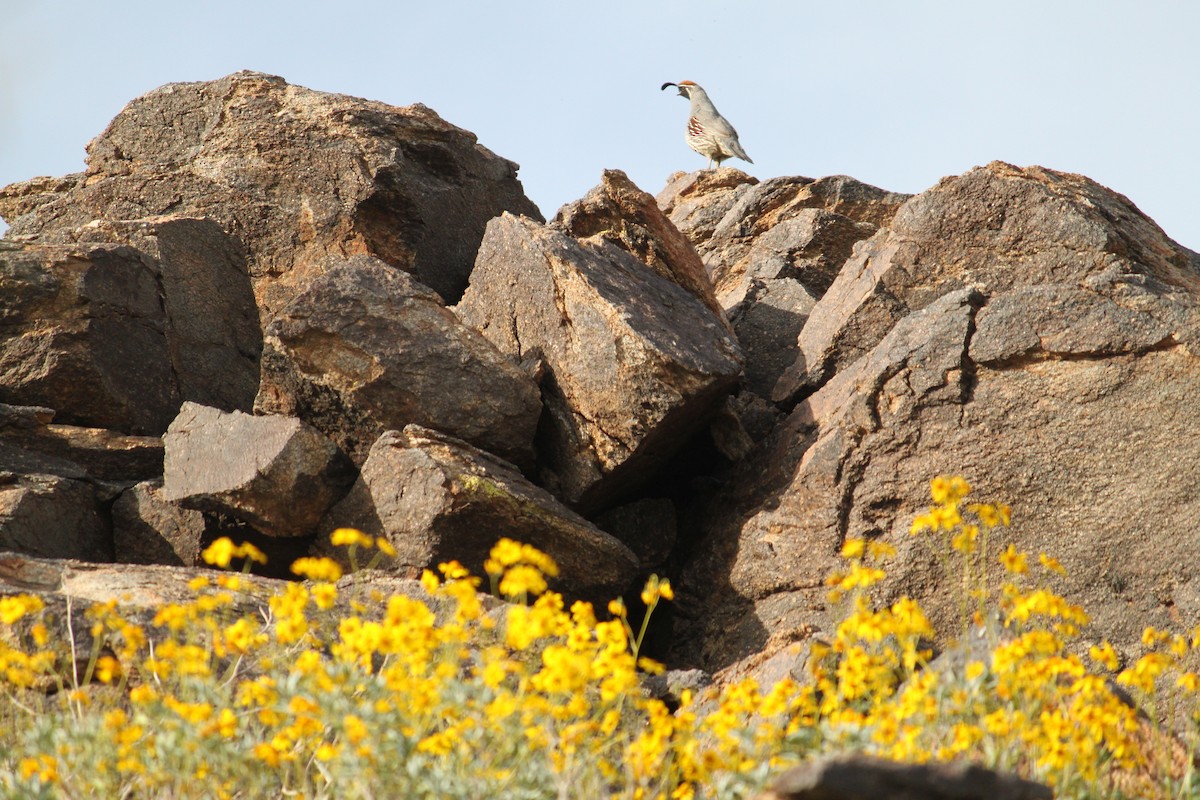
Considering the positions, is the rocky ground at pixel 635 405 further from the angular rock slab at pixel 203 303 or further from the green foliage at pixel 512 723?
the green foliage at pixel 512 723

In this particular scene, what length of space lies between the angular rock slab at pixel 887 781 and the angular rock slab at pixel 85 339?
759 cm

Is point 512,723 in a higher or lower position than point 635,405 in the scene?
lower

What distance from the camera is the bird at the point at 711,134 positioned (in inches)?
938

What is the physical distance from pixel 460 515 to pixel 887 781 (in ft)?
15.5

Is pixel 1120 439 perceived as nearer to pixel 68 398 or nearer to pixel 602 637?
pixel 602 637

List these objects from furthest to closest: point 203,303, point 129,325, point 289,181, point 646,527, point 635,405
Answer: point 289,181
point 203,303
point 129,325
point 646,527
point 635,405

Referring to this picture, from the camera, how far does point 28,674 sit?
193 inches

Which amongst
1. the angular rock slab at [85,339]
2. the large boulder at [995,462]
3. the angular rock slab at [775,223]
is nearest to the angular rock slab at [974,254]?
the large boulder at [995,462]

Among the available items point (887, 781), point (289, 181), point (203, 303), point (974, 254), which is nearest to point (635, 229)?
point (974, 254)

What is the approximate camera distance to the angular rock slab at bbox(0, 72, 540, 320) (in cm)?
1148

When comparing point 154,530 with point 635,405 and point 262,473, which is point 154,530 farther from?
point 635,405

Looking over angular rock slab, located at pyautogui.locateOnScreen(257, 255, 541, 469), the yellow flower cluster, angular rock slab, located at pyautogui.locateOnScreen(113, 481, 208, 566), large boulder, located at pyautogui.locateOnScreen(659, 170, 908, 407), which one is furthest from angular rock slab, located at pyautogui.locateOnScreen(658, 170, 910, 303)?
the yellow flower cluster

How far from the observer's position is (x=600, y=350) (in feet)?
28.7

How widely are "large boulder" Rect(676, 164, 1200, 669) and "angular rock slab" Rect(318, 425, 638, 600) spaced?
2.87ft
